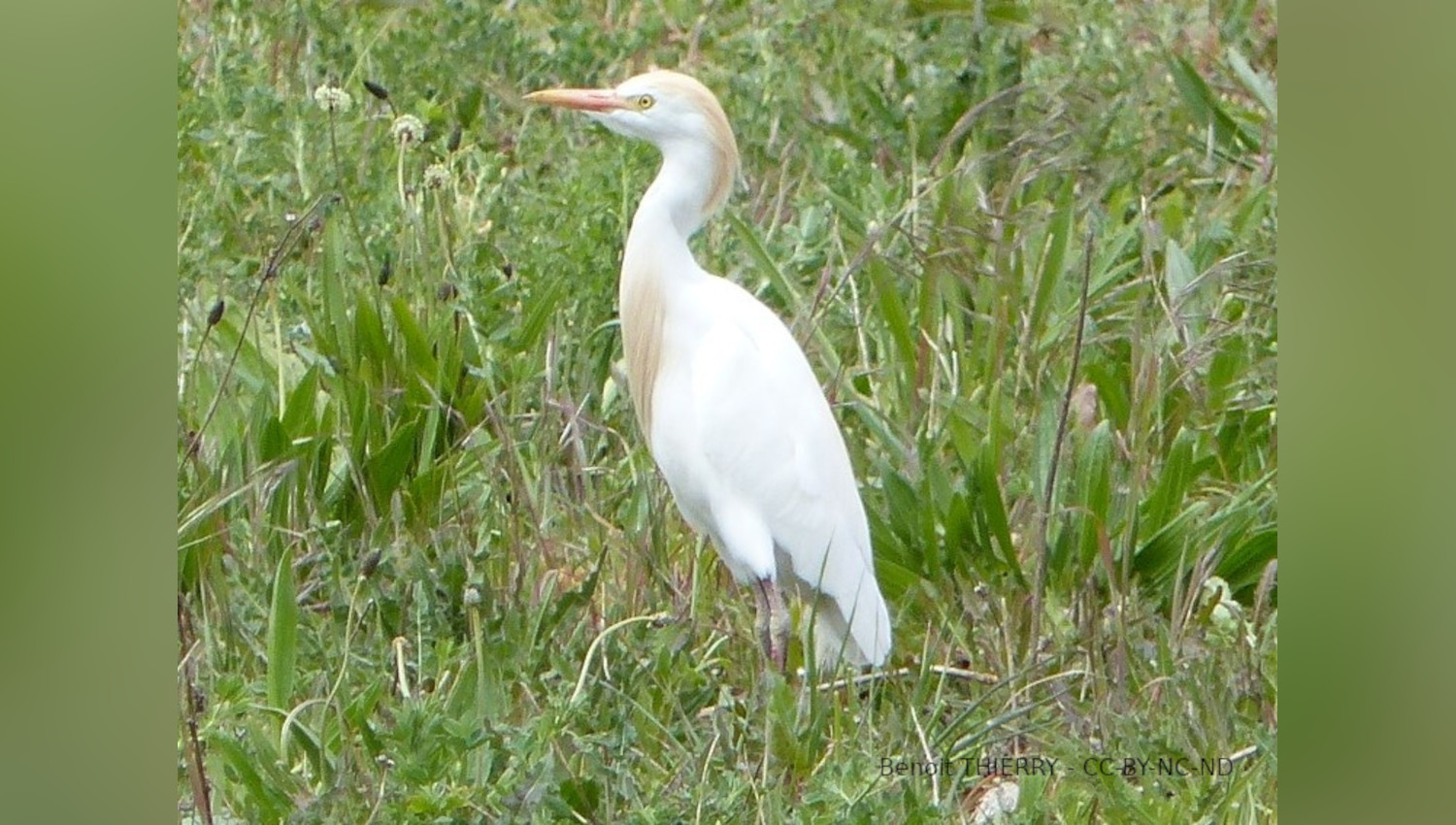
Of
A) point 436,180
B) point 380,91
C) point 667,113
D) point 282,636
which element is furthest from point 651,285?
point 282,636

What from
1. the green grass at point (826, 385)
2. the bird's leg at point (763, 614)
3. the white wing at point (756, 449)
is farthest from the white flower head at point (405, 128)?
the bird's leg at point (763, 614)

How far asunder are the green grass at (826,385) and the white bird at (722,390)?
5 cm

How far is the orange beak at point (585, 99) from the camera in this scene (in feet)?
28.2

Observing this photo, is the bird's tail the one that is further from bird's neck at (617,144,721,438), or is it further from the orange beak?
the orange beak

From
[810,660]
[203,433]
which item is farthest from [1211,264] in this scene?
[203,433]

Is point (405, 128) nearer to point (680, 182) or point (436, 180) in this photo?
point (436, 180)

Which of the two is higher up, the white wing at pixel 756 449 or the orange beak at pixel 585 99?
the orange beak at pixel 585 99

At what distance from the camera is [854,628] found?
8.63 metres

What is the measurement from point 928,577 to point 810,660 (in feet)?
0.61

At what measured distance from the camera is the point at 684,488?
28.3 ft

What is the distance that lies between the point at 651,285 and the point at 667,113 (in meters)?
0.22

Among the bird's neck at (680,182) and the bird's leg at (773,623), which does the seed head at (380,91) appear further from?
the bird's leg at (773,623)

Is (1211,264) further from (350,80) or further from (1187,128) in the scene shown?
(350,80)

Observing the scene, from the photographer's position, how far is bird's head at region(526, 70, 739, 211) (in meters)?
8.60
